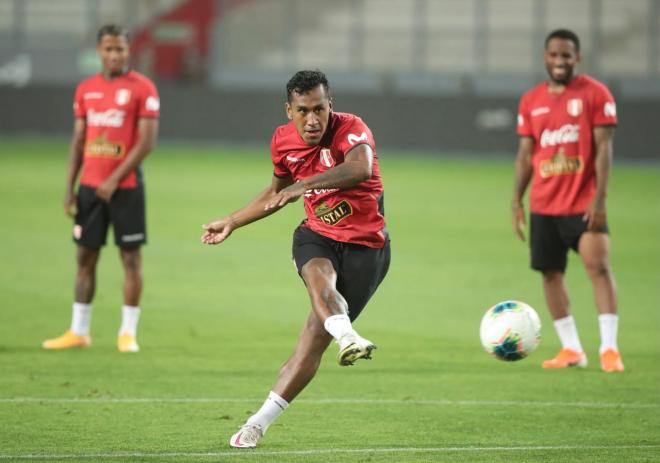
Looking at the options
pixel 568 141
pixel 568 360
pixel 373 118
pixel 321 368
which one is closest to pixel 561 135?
pixel 568 141

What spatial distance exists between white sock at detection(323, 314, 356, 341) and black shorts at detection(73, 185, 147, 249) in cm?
406

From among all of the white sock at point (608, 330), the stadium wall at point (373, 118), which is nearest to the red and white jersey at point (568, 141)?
the white sock at point (608, 330)

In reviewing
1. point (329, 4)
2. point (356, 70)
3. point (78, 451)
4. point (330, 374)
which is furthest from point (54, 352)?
point (329, 4)

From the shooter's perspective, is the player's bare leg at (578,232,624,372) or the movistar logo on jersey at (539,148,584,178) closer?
the player's bare leg at (578,232,624,372)

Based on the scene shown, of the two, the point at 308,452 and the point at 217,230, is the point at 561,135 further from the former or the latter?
the point at 308,452

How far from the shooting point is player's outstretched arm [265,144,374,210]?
21.6 feet

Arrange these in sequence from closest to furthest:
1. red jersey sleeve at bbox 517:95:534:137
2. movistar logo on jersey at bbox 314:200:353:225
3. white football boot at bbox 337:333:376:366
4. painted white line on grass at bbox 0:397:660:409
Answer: white football boot at bbox 337:333:376:366 → movistar logo on jersey at bbox 314:200:353:225 → painted white line on grass at bbox 0:397:660:409 → red jersey sleeve at bbox 517:95:534:137

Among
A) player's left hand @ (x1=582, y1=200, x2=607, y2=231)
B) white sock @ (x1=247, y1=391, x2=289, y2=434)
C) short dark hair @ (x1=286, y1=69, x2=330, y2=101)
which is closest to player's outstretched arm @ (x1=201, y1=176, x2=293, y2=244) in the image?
A: short dark hair @ (x1=286, y1=69, x2=330, y2=101)

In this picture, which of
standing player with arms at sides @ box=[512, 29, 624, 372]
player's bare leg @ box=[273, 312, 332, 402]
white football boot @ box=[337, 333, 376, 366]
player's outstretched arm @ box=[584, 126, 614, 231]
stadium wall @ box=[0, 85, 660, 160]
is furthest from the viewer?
stadium wall @ box=[0, 85, 660, 160]

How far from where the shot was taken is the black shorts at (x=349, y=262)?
6.97 meters

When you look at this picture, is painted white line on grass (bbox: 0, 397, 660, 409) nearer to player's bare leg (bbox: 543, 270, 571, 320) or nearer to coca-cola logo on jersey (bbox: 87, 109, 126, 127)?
player's bare leg (bbox: 543, 270, 571, 320)

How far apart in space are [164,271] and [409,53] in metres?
23.7

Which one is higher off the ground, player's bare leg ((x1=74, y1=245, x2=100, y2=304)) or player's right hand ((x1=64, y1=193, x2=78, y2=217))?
player's right hand ((x1=64, y1=193, x2=78, y2=217))

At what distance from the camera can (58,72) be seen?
127 ft
